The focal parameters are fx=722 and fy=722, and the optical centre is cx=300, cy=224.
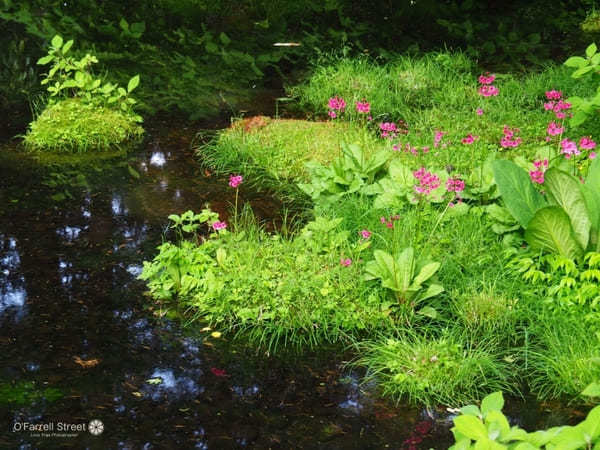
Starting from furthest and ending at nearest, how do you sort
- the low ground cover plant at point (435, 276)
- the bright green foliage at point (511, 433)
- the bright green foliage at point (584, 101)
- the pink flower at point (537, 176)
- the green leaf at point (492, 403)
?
the bright green foliage at point (584, 101)
the pink flower at point (537, 176)
the low ground cover plant at point (435, 276)
the green leaf at point (492, 403)
the bright green foliage at point (511, 433)

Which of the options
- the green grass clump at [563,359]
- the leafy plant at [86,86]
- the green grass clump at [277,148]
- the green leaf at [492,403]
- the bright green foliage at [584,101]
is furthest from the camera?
the leafy plant at [86,86]

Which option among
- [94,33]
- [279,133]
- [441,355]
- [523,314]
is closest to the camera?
[441,355]

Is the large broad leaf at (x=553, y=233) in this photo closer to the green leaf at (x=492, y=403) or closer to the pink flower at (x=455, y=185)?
the pink flower at (x=455, y=185)

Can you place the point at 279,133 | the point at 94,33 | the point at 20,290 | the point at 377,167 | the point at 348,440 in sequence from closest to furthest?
the point at 348,440, the point at 20,290, the point at 377,167, the point at 279,133, the point at 94,33

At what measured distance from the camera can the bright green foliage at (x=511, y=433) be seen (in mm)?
1557

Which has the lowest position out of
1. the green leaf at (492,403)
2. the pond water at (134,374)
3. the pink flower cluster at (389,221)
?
the pond water at (134,374)

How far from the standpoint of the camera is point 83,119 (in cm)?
637

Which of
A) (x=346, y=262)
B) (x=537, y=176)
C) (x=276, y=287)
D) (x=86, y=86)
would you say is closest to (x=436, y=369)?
(x=346, y=262)

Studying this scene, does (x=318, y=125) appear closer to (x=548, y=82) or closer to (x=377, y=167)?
(x=377, y=167)

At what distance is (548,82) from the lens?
7.02 m

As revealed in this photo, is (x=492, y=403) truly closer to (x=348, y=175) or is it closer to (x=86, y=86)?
(x=348, y=175)

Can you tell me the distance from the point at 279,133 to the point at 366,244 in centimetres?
237

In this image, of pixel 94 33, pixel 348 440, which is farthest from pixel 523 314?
pixel 94 33

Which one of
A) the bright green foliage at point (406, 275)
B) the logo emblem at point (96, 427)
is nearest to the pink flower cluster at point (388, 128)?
the bright green foliage at point (406, 275)
